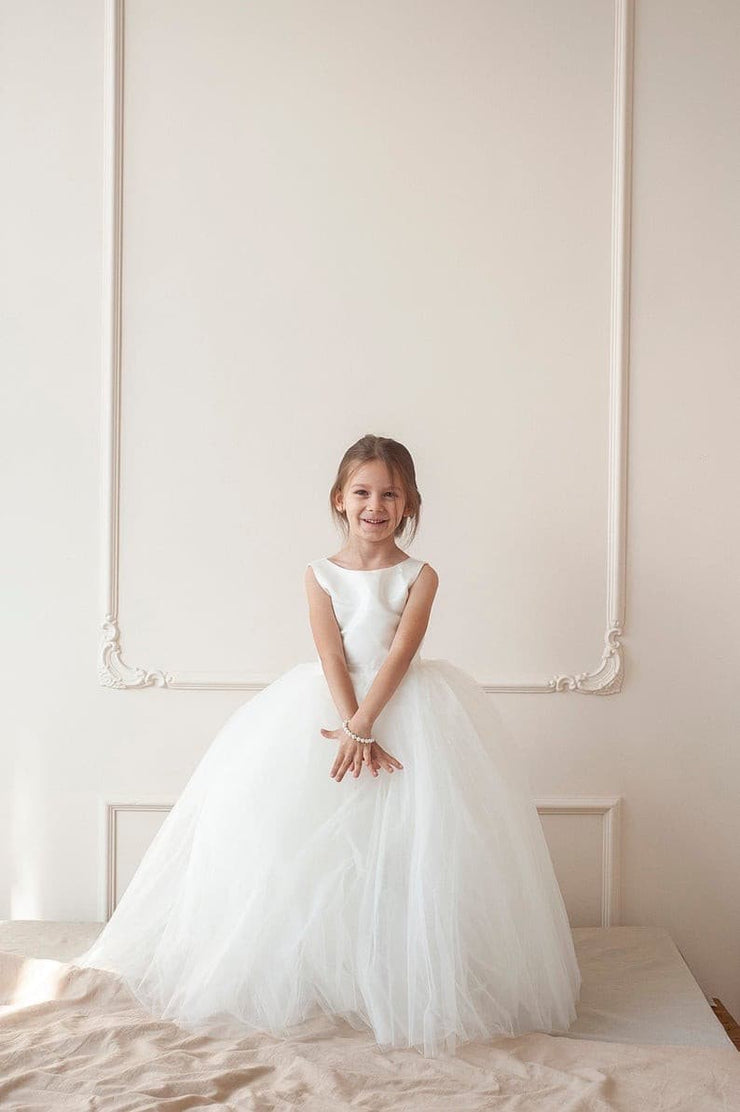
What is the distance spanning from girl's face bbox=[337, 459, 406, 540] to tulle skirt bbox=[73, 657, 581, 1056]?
1.14 ft

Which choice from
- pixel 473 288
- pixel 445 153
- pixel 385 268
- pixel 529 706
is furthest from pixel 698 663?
pixel 445 153

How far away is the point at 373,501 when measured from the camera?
247 centimetres

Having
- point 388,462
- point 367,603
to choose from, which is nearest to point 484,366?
point 388,462

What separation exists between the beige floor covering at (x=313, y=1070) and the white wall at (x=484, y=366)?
1005 millimetres

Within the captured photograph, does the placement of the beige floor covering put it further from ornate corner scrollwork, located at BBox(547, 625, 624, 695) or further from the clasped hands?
ornate corner scrollwork, located at BBox(547, 625, 624, 695)

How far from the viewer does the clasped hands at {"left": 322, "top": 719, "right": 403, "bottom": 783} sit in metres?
2.26

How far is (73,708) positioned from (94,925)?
62 centimetres

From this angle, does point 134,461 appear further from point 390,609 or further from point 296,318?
point 390,609

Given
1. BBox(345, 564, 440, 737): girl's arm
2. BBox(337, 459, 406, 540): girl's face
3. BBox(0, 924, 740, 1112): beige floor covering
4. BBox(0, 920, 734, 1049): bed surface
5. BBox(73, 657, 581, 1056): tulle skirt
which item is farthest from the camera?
BBox(337, 459, 406, 540): girl's face

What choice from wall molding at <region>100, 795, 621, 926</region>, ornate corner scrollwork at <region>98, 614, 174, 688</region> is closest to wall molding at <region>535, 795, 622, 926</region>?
wall molding at <region>100, 795, 621, 926</region>

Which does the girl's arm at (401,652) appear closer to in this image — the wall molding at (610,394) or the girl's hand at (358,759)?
the girl's hand at (358,759)

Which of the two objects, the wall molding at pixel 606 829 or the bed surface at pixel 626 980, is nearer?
the bed surface at pixel 626 980

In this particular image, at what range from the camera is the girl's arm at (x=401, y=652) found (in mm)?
2311

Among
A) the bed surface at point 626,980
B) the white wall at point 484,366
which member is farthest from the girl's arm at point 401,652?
the bed surface at point 626,980
